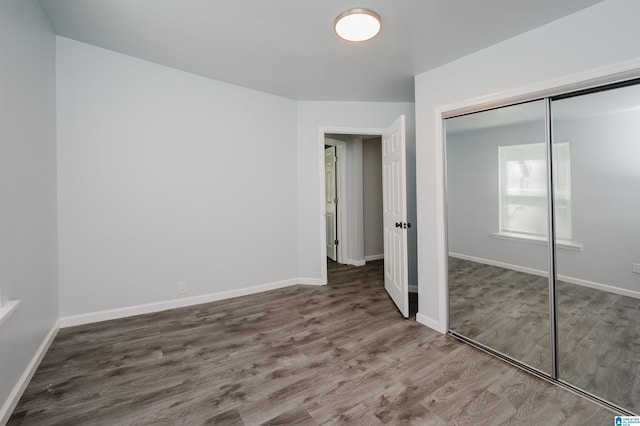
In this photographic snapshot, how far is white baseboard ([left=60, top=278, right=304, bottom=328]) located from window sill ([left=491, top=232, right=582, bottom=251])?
251 centimetres

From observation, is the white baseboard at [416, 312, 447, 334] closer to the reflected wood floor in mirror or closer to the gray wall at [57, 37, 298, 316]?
the reflected wood floor in mirror

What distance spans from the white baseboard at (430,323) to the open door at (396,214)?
0.12 metres

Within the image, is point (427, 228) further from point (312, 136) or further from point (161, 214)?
point (161, 214)

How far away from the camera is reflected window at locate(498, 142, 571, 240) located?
183 centimetres

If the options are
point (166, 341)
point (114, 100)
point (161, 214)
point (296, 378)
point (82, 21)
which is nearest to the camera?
point (296, 378)

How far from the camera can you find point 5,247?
1.57 m

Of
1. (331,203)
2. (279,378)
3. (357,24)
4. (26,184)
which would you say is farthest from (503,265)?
(26,184)

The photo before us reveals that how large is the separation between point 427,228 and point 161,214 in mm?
2665

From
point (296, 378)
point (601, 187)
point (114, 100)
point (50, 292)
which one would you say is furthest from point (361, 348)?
point (114, 100)

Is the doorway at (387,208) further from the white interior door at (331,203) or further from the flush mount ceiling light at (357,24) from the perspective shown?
the flush mount ceiling light at (357,24)

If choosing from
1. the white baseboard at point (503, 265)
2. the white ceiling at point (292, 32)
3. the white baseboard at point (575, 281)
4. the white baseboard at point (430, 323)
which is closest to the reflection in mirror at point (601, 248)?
the white baseboard at point (575, 281)

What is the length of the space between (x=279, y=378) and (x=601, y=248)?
2217 mm

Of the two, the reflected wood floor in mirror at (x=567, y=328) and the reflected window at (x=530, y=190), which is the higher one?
the reflected window at (x=530, y=190)

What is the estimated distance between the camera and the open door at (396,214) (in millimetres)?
2785
